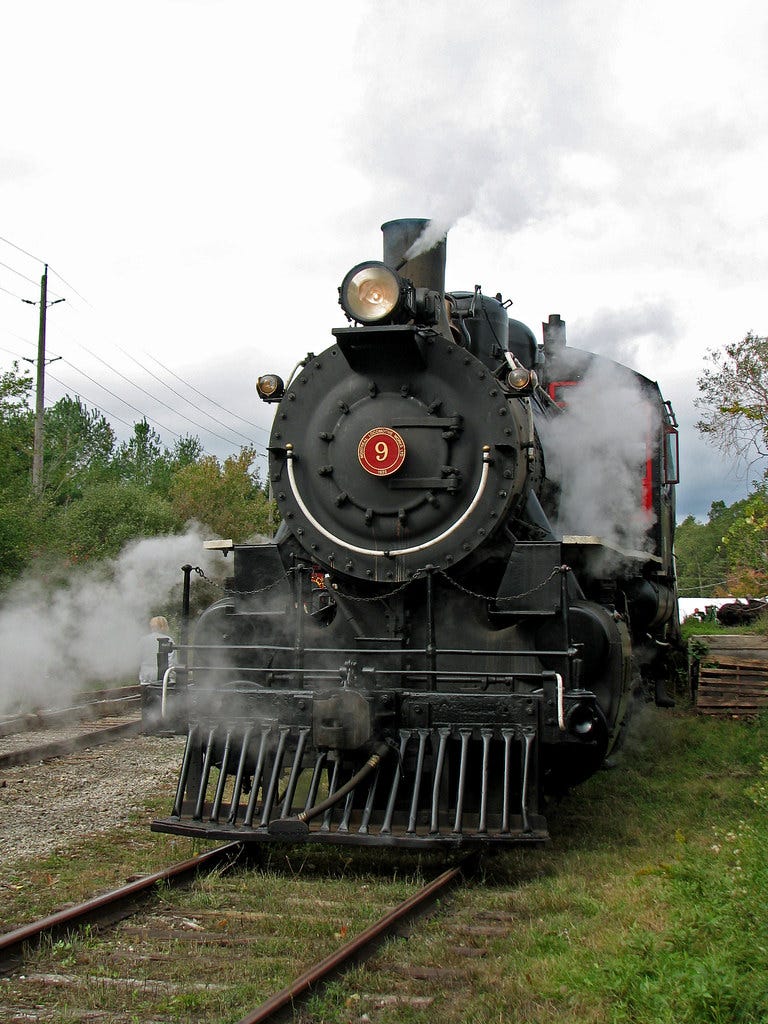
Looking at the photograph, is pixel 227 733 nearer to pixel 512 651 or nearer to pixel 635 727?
pixel 512 651

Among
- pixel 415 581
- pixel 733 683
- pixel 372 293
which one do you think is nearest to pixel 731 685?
pixel 733 683

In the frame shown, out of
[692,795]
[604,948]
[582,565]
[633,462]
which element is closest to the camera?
[604,948]

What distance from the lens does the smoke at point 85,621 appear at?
13.5 metres

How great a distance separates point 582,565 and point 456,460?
3.89 feet

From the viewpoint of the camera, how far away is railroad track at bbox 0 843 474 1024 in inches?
137

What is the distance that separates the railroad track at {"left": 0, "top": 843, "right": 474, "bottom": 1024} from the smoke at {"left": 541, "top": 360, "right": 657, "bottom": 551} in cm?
331

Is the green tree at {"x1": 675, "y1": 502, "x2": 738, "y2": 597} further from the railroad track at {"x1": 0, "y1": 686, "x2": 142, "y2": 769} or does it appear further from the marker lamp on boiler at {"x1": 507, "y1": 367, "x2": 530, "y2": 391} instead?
the marker lamp on boiler at {"x1": 507, "y1": 367, "x2": 530, "y2": 391}

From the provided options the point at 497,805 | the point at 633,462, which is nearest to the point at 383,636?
the point at 497,805

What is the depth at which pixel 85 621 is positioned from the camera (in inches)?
600

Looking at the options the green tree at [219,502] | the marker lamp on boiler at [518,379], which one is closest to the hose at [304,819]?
the marker lamp on boiler at [518,379]

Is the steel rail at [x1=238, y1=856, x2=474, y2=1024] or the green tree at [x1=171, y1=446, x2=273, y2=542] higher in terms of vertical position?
the green tree at [x1=171, y1=446, x2=273, y2=542]

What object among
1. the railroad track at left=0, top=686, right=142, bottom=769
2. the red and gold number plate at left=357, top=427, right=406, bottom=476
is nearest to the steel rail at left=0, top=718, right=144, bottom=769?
the railroad track at left=0, top=686, right=142, bottom=769

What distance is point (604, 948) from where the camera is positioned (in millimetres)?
3857

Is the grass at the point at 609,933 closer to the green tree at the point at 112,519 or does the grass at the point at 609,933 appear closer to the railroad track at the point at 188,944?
the railroad track at the point at 188,944
